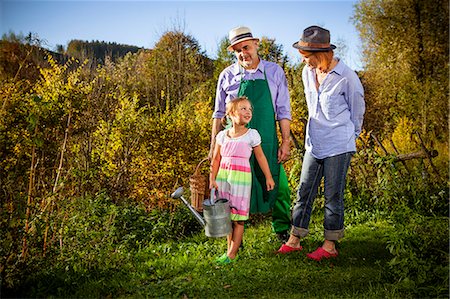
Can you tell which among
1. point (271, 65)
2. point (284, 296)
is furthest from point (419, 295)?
point (271, 65)

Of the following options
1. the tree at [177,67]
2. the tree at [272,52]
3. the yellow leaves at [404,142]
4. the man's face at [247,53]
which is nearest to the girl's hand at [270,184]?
the man's face at [247,53]

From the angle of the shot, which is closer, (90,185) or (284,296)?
(284,296)

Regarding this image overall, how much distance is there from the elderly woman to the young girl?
46cm

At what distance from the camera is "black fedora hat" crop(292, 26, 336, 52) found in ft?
13.4

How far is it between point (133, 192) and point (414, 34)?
10.6 meters

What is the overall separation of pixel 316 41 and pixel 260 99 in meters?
0.66

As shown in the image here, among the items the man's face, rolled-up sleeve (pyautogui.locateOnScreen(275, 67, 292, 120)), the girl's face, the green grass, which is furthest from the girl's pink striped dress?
the man's face

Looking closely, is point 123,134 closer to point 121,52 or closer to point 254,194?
point 254,194

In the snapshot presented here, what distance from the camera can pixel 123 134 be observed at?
7.25 meters

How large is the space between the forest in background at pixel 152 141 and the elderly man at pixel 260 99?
1.16 metres

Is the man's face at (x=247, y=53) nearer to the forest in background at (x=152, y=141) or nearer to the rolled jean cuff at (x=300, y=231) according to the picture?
the rolled jean cuff at (x=300, y=231)

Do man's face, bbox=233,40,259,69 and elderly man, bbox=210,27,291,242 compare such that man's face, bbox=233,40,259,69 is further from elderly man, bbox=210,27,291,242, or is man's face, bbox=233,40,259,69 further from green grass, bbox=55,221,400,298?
green grass, bbox=55,221,400,298

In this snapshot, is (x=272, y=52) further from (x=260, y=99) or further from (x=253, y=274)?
(x=253, y=274)

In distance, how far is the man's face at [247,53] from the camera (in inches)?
166
